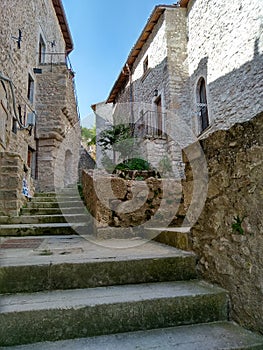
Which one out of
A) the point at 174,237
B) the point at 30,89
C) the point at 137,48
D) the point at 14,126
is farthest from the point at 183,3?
the point at 174,237

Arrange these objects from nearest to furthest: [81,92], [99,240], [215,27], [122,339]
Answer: [122,339] → [99,240] → [215,27] → [81,92]

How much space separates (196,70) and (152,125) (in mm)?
2331

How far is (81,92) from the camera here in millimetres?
11523

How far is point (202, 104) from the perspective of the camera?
7.89m

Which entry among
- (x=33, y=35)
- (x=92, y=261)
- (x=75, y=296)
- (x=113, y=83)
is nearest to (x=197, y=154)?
(x=92, y=261)

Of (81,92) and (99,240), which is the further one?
(81,92)

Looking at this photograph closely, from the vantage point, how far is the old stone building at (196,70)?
604 centimetres

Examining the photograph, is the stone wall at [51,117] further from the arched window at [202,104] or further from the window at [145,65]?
the arched window at [202,104]

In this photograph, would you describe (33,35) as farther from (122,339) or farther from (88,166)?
(122,339)

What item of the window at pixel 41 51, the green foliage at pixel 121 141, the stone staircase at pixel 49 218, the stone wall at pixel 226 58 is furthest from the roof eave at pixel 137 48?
the stone staircase at pixel 49 218

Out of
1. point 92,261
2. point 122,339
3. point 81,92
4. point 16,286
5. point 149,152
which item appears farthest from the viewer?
point 81,92

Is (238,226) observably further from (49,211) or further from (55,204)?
(55,204)

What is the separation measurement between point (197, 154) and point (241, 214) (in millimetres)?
520

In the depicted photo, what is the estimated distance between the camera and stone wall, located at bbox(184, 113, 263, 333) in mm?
1198
